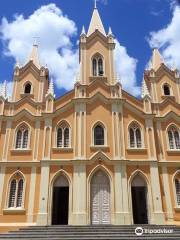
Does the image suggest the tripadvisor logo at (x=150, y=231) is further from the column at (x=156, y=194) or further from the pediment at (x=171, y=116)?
the pediment at (x=171, y=116)

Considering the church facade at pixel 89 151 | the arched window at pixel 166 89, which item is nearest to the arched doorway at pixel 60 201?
the church facade at pixel 89 151

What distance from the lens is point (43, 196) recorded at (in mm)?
23344

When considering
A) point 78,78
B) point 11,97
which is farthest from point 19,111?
point 78,78

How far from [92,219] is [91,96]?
34.9ft

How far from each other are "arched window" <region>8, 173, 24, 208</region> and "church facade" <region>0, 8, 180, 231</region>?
0.08 meters

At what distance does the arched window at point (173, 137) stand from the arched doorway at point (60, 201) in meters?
9.82

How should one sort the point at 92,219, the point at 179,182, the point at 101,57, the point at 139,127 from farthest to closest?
the point at 101,57 → the point at 139,127 → the point at 179,182 → the point at 92,219

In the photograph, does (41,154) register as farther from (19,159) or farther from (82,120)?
(82,120)

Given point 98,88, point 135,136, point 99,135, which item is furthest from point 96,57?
point 135,136

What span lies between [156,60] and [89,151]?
13.3 m

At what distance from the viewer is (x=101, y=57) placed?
1187 inches

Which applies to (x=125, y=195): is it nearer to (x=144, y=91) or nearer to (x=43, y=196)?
(x=43, y=196)

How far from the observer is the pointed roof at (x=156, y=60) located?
30953mm

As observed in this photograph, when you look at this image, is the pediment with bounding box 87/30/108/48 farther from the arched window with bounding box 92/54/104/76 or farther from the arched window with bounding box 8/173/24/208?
the arched window with bounding box 8/173/24/208
